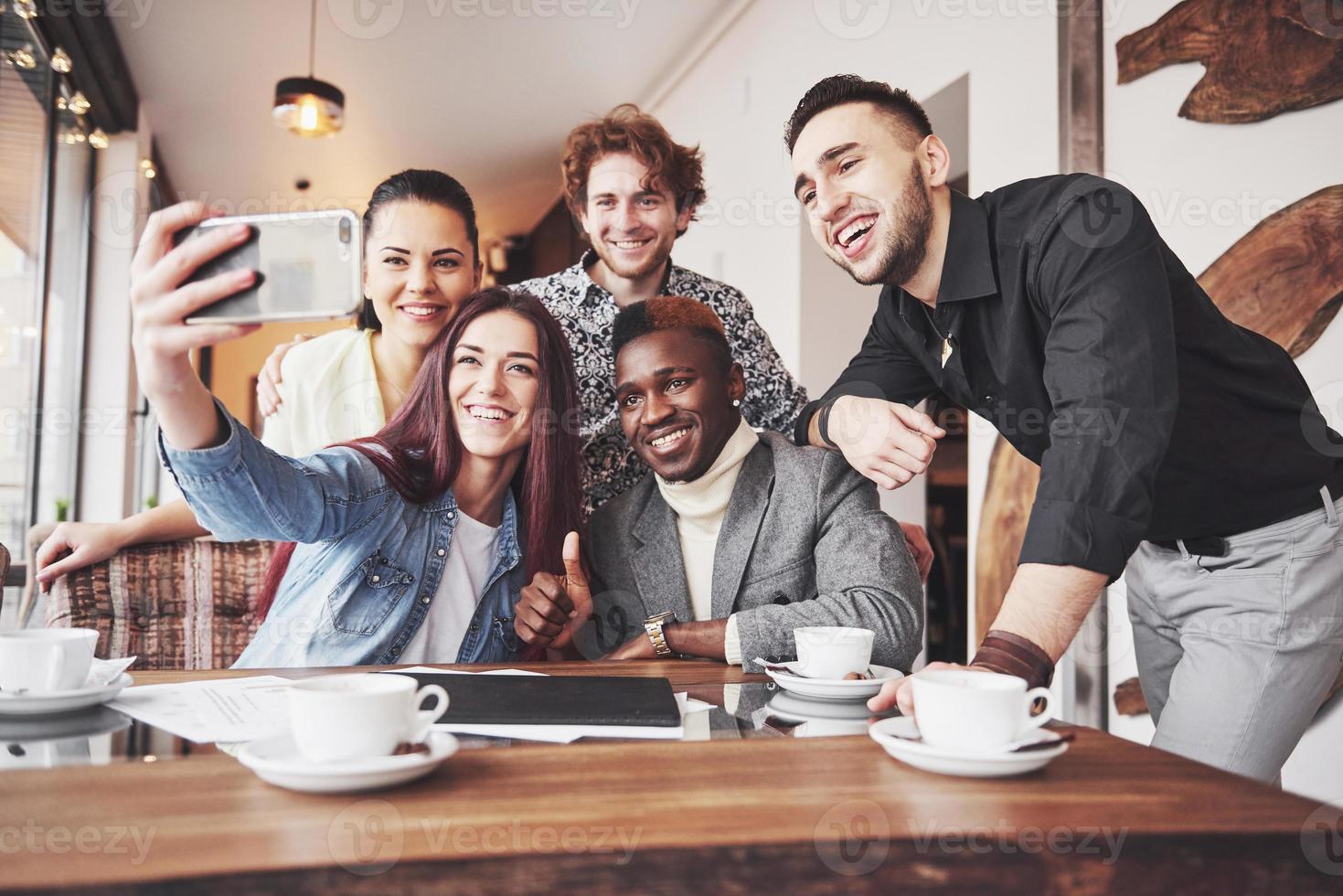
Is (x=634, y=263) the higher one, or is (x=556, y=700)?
(x=634, y=263)

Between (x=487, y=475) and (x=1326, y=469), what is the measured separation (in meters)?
1.37

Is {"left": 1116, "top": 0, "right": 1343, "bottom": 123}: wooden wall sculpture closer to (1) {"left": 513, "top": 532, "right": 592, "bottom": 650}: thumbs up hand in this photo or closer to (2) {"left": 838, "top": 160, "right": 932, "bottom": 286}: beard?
(2) {"left": 838, "top": 160, "right": 932, "bottom": 286}: beard

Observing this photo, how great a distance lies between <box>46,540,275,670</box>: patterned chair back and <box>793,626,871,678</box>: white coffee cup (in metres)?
1.15

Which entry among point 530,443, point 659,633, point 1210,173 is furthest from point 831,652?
point 1210,173

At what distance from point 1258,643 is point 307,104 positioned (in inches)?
175

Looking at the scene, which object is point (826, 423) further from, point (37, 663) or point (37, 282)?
point (37, 282)

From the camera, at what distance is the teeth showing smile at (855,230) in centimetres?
162

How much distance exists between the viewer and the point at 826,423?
5.77 ft

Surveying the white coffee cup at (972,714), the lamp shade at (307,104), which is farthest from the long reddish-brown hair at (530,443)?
the lamp shade at (307,104)

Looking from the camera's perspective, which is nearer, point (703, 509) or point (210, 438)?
point (210, 438)

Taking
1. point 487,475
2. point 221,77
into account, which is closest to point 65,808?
point 487,475

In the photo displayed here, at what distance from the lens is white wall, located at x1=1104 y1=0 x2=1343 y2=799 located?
6.58 feet

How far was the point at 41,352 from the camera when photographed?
450 centimetres

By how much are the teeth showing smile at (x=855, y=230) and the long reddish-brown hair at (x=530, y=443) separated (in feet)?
1.79
